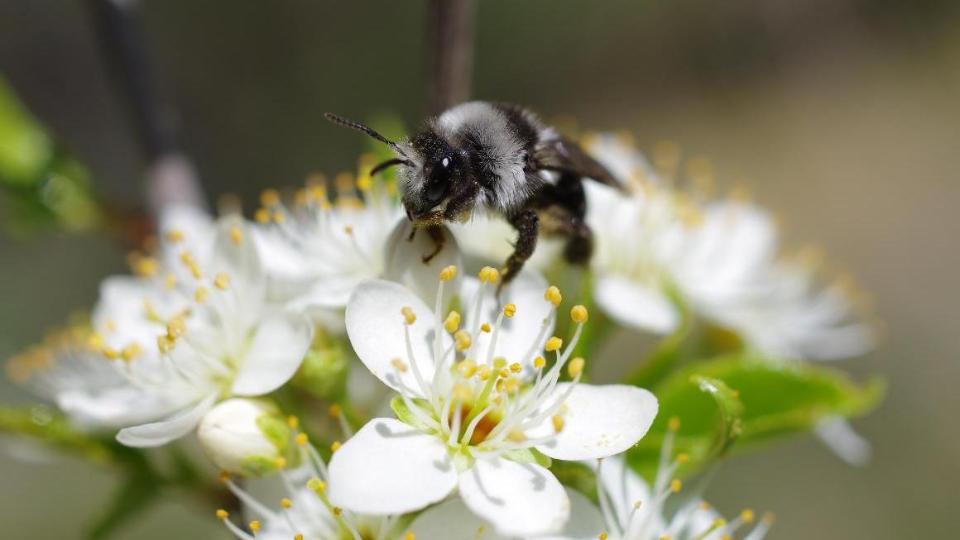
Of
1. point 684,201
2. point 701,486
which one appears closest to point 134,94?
point 684,201

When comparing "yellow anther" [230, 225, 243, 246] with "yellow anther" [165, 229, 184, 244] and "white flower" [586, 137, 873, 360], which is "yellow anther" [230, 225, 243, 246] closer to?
"yellow anther" [165, 229, 184, 244]

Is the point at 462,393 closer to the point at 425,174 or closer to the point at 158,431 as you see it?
the point at 425,174

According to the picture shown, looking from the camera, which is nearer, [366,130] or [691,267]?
[366,130]

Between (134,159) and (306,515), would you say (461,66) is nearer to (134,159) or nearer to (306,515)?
(306,515)

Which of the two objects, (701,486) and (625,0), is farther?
(625,0)

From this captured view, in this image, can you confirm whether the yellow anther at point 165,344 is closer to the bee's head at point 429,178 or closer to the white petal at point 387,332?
the white petal at point 387,332

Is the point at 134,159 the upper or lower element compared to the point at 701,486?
lower

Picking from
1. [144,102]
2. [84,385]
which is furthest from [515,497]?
[144,102]
